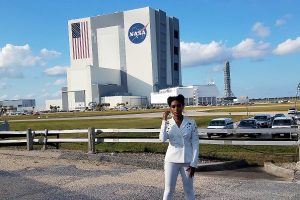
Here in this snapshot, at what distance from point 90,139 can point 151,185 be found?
6.31 m

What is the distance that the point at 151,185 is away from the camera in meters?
9.72

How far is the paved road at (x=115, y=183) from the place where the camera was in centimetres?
863

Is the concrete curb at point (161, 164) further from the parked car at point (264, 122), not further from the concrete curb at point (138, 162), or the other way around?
the parked car at point (264, 122)

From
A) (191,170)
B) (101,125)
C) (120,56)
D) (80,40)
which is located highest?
(80,40)

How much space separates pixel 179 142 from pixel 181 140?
41mm

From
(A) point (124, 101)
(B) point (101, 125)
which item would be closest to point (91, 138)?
(B) point (101, 125)

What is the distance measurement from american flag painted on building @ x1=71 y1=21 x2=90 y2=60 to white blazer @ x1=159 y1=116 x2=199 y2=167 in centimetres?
18981

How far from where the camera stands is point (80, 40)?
194m

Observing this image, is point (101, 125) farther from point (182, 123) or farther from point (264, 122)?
point (182, 123)

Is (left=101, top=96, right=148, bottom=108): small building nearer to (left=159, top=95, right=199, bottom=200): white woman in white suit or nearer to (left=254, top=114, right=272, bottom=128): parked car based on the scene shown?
(left=254, top=114, right=272, bottom=128): parked car

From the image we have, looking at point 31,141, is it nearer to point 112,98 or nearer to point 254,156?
point 254,156

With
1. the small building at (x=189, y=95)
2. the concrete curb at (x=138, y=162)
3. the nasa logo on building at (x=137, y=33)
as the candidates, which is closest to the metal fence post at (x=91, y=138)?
the concrete curb at (x=138, y=162)

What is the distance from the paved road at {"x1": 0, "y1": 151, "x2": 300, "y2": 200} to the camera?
8633 mm

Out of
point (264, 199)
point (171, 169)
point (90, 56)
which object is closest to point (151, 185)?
point (264, 199)
